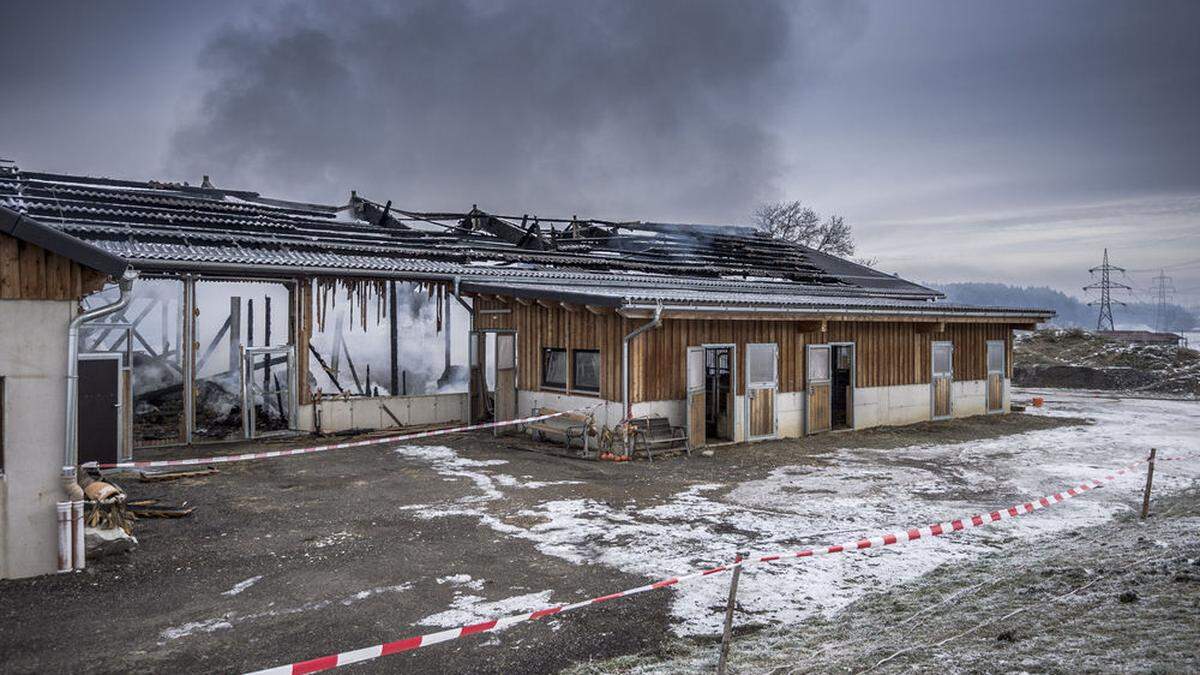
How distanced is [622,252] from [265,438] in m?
12.5

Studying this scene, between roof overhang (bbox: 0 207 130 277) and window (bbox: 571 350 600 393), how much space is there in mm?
8484

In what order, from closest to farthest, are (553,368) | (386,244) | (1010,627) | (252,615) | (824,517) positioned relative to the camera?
(1010,627) < (252,615) < (824,517) < (553,368) < (386,244)

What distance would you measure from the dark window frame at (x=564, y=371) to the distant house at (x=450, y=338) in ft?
0.13

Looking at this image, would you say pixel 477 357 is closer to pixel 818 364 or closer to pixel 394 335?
pixel 394 335

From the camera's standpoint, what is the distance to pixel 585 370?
14.6 meters

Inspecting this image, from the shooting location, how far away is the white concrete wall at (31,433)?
6727 millimetres

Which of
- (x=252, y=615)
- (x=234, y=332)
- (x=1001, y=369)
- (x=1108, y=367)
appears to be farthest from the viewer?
(x=1108, y=367)

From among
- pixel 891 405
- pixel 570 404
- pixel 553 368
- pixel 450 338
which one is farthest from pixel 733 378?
pixel 450 338

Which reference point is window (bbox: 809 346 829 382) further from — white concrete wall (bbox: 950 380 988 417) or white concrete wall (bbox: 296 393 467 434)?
white concrete wall (bbox: 296 393 467 434)

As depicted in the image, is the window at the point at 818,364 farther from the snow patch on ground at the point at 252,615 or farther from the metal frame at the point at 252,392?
the snow patch on ground at the point at 252,615

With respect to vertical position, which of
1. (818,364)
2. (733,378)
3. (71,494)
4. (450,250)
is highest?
(450,250)

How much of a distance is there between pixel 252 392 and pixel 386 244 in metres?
5.74

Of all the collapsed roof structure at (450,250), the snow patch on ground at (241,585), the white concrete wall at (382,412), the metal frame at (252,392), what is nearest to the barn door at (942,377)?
the collapsed roof structure at (450,250)

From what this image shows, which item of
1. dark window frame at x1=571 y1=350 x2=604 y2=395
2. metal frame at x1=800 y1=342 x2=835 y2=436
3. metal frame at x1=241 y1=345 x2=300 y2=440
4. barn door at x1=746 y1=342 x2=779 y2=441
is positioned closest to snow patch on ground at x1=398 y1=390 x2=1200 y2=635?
barn door at x1=746 y1=342 x2=779 y2=441
